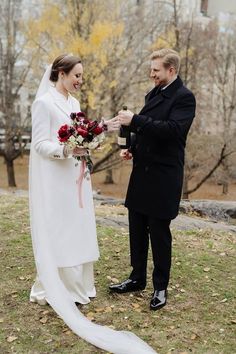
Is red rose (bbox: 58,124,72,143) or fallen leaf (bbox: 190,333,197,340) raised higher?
red rose (bbox: 58,124,72,143)

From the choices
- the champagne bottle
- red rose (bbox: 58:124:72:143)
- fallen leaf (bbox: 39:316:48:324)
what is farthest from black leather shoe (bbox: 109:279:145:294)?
red rose (bbox: 58:124:72:143)

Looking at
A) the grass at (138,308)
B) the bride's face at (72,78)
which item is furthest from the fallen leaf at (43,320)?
the bride's face at (72,78)

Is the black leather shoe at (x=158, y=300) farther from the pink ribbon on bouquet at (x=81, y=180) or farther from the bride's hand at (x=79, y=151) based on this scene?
the bride's hand at (x=79, y=151)

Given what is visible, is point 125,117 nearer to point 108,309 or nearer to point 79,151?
point 79,151

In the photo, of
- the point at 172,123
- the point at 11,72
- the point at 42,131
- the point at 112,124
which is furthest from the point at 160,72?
the point at 11,72

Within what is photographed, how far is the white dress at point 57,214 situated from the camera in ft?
13.5

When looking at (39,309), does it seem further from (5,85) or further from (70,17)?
(5,85)

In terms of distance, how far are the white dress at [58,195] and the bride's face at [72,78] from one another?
110 mm

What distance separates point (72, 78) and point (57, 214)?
123 centimetres

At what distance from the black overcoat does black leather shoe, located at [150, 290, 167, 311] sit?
2.61 feet

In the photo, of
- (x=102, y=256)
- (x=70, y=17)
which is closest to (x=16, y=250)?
(x=102, y=256)

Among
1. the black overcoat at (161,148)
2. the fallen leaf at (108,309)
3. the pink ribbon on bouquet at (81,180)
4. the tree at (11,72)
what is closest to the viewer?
the black overcoat at (161,148)

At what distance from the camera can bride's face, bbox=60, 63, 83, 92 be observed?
417cm

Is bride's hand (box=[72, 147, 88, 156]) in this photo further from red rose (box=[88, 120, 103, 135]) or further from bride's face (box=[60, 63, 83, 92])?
bride's face (box=[60, 63, 83, 92])
